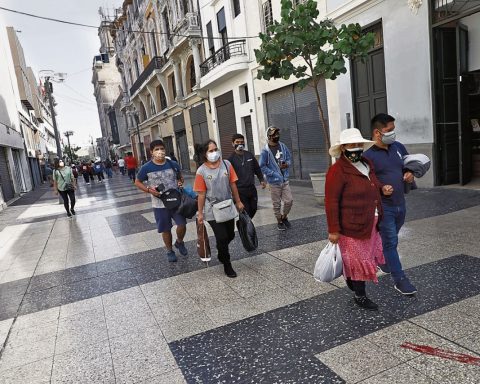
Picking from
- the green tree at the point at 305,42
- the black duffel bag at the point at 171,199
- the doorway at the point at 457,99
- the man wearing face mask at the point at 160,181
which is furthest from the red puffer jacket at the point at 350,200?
the doorway at the point at 457,99

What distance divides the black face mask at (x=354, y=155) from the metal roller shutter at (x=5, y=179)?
711 inches

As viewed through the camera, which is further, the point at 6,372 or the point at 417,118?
the point at 417,118

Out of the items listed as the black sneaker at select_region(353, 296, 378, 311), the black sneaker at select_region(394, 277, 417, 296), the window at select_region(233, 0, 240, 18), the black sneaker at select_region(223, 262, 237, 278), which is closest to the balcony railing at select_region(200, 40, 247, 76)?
the window at select_region(233, 0, 240, 18)

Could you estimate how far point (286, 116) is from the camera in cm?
1373

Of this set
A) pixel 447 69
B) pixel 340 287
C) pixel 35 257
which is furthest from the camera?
pixel 447 69

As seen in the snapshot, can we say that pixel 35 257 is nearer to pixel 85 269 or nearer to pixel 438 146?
pixel 85 269

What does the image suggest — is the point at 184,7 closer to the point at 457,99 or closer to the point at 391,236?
the point at 457,99

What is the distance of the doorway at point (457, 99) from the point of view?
8055 mm

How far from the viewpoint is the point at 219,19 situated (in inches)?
687

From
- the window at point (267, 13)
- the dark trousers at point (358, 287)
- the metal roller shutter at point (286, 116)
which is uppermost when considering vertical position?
the window at point (267, 13)

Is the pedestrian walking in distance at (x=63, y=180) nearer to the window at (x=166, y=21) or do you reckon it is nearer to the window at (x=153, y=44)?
the window at (x=166, y=21)

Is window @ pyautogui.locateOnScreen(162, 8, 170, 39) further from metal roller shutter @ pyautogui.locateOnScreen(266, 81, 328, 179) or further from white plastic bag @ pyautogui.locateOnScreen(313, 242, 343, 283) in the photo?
white plastic bag @ pyautogui.locateOnScreen(313, 242, 343, 283)

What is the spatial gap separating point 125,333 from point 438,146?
7.88 m

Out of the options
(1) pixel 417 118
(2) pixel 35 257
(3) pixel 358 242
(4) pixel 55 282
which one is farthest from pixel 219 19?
(3) pixel 358 242
